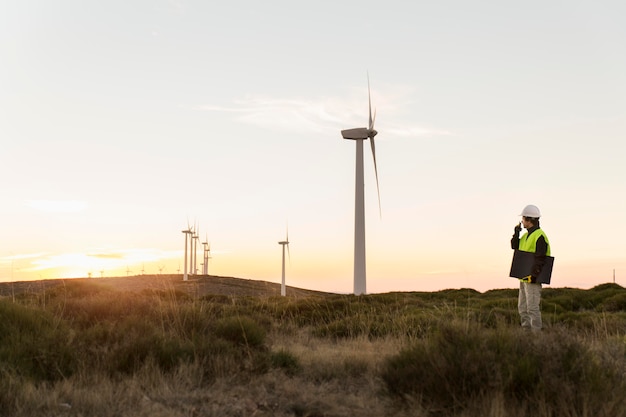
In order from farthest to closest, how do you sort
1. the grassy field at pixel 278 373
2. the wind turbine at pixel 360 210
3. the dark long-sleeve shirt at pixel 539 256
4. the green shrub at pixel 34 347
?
the wind turbine at pixel 360 210 < the dark long-sleeve shirt at pixel 539 256 < the green shrub at pixel 34 347 < the grassy field at pixel 278 373

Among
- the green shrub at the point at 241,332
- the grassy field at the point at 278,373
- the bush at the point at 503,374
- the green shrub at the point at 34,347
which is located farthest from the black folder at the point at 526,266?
the green shrub at the point at 34,347

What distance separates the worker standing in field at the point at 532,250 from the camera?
14.9 meters

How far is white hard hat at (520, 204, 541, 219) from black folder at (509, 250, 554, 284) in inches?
37.6

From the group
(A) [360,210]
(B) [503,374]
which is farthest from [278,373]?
(A) [360,210]

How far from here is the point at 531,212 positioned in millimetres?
15641

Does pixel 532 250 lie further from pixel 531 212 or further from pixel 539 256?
pixel 531 212

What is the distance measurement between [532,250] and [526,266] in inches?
16.7

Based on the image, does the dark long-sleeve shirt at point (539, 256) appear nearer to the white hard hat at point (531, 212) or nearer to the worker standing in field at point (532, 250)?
the worker standing in field at point (532, 250)

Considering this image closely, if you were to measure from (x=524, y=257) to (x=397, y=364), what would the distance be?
27.1 feet

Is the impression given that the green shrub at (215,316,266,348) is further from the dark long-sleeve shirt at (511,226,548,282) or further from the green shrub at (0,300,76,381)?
the dark long-sleeve shirt at (511,226,548,282)

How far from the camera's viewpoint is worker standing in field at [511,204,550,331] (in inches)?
588

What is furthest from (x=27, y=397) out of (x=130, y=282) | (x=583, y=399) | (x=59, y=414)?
(x=130, y=282)

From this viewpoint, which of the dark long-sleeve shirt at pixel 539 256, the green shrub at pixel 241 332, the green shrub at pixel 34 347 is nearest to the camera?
the green shrub at pixel 34 347

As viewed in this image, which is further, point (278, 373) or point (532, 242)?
point (532, 242)
